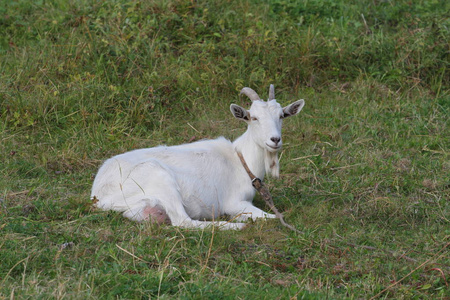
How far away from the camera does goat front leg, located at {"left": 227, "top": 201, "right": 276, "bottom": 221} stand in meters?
5.93

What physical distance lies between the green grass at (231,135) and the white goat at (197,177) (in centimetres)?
26

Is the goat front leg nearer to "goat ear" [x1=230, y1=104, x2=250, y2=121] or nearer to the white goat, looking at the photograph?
the white goat

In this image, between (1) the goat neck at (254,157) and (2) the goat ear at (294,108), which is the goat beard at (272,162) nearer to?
(1) the goat neck at (254,157)

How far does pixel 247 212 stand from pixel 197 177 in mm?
572

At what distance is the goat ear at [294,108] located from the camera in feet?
21.1

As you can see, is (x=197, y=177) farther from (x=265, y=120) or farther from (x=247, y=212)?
(x=265, y=120)

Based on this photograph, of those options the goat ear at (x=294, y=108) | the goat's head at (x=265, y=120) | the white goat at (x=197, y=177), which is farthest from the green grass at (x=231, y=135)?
the goat ear at (x=294, y=108)

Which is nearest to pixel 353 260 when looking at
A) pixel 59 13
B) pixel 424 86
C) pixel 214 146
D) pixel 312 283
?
pixel 312 283

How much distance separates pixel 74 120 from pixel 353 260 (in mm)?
4061

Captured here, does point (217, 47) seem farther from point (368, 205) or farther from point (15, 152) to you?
point (368, 205)

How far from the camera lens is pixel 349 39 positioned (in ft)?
31.3

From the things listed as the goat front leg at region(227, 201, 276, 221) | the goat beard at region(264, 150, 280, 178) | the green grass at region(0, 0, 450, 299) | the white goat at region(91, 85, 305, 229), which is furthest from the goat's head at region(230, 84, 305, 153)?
the green grass at region(0, 0, 450, 299)

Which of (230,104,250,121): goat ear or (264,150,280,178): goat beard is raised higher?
(230,104,250,121): goat ear

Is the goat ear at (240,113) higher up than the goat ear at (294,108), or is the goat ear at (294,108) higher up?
the goat ear at (240,113)
